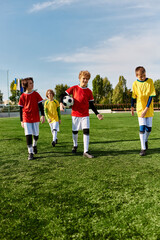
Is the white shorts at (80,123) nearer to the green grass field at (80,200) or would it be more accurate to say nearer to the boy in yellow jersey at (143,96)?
the green grass field at (80,200)

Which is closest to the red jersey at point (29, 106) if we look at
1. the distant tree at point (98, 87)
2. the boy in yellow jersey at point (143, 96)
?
the boy in yellow jersey at point (143, 96)

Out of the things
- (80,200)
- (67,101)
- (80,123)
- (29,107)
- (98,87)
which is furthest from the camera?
(98,87)

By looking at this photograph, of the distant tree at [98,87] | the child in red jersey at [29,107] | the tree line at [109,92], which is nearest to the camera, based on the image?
the child in red jersey at [29,107]

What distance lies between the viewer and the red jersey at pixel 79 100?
4637 millimetres

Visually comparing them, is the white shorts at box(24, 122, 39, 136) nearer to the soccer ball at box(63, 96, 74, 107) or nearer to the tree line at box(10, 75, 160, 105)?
the soccer ball at box(63, 96, 74, 107)

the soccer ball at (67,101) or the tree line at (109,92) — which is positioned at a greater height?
the tree line at (109,92)

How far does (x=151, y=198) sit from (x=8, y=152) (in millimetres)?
3804

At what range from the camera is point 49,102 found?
6414mm

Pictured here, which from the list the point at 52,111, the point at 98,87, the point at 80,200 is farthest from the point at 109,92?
the point at 80,200

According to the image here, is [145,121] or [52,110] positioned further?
[52,110]

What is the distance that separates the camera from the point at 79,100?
4.64m

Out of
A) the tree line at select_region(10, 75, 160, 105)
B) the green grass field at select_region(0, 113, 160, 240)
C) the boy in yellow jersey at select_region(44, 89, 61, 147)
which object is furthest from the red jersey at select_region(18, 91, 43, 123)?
the tree line at select_region(10, 75, 160, 105)

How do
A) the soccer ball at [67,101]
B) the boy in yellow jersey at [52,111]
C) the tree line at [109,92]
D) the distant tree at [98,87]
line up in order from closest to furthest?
the soccer ball at [67,101] < the boy in yellow jersey at [52,111] < the tree line at [109,92] < the distant tree at [98,87]

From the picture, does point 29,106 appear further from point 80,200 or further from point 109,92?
point 109,92
